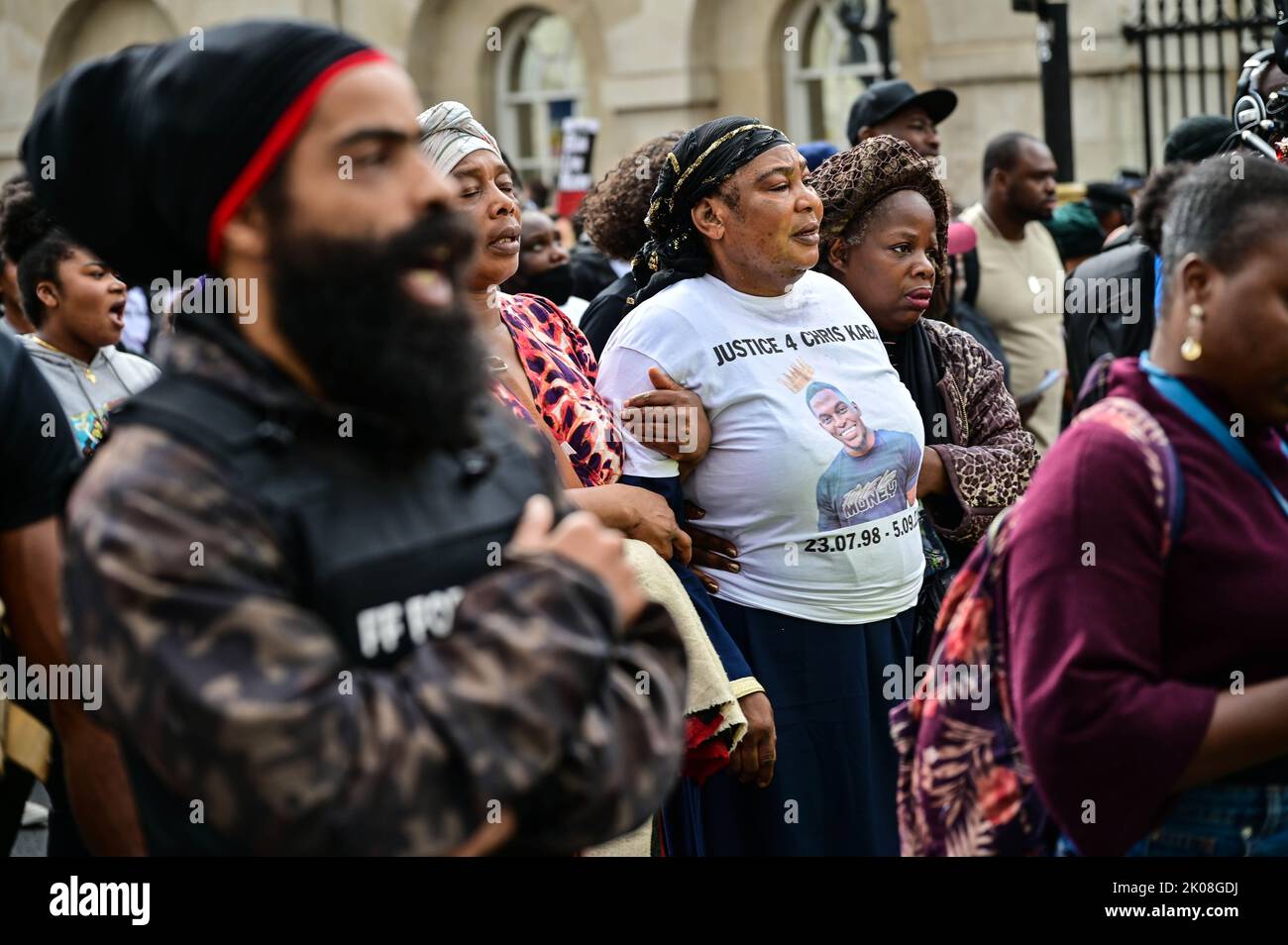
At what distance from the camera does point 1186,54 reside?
1582 centimetres

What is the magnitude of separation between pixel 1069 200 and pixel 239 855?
941cm

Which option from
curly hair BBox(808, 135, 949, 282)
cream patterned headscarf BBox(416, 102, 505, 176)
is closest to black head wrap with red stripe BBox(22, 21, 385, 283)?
cream patterned headscarf BBox(416, 102, 505, 176)

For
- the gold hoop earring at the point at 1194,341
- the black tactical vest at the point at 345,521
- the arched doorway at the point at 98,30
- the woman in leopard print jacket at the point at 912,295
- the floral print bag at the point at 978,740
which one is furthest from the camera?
the arched doorway at the point at 98,30

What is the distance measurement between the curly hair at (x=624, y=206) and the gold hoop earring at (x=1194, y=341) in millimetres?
3194

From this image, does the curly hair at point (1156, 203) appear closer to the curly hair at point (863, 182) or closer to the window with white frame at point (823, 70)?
the curly hair at point (863, 182)

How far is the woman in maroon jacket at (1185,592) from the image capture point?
251 cm

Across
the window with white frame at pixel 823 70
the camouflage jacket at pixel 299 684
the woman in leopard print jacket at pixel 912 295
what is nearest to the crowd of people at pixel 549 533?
the camouflage jacket at pixel 299 684

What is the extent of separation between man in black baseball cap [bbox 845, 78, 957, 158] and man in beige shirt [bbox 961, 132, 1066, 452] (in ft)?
1.52

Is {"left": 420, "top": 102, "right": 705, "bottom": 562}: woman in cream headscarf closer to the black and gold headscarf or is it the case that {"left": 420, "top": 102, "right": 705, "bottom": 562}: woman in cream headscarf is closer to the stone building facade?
the black and gold headscarf

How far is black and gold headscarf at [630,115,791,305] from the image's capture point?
4344 mm

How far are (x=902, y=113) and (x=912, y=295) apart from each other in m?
3.46
